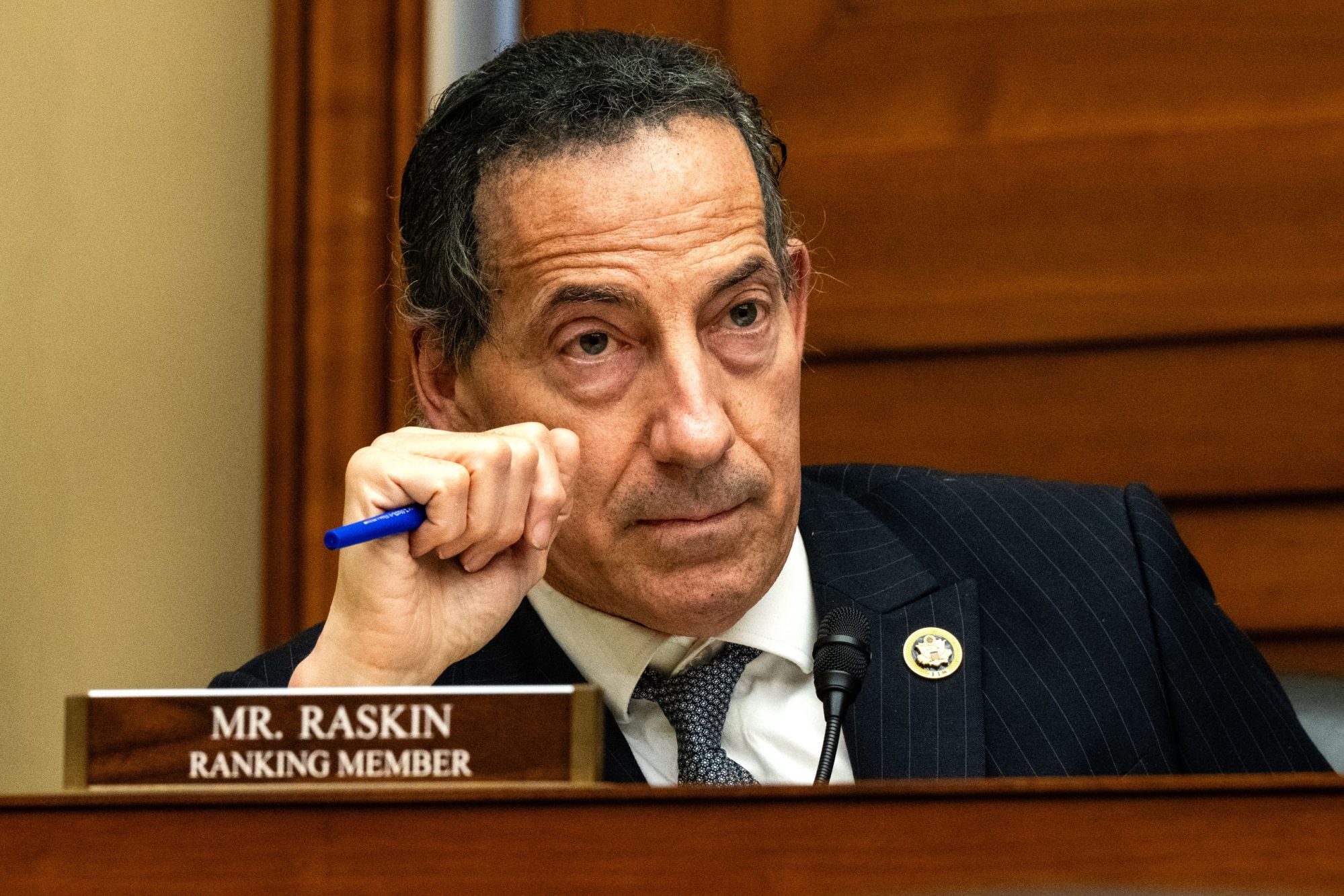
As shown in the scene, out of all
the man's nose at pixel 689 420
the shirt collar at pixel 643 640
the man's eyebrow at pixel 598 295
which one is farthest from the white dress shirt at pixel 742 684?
the man's eyebrow at pixel 598 295

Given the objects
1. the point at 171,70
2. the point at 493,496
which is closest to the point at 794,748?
the point at 493,496

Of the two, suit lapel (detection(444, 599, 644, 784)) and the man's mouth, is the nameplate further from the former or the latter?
suit lapel (detection(444, 599, 644, 784))

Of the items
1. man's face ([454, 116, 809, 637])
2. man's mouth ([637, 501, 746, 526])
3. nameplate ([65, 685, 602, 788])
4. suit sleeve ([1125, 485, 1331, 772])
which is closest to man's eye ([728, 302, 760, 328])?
man's face ([454, 116, 809, 637])

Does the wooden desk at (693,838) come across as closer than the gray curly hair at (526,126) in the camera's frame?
Yes

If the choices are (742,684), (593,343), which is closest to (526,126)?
(593,343)

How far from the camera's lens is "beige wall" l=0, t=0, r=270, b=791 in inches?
79.6

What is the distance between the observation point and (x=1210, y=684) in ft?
5.91

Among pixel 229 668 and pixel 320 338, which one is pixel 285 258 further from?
pixel 229 668

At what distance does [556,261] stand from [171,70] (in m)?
0.95

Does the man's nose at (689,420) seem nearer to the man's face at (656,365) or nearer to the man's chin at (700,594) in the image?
the man's face at (656,365)

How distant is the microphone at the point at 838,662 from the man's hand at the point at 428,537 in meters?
0.29

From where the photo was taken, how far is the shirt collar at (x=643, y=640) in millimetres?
1732

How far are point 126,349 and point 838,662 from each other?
1.30m

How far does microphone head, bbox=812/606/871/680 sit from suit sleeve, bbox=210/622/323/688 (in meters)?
0.70
